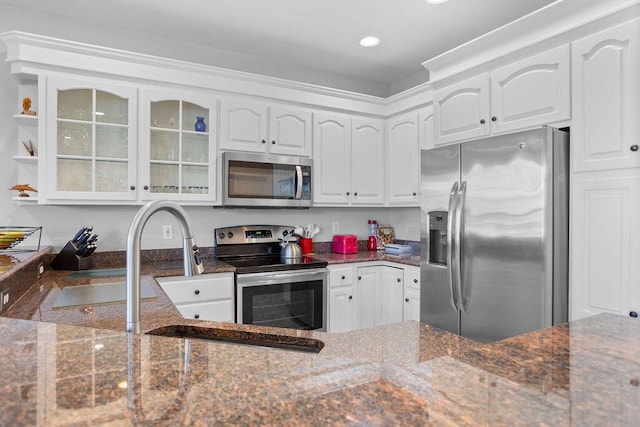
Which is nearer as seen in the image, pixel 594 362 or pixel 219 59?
pixel 594 362

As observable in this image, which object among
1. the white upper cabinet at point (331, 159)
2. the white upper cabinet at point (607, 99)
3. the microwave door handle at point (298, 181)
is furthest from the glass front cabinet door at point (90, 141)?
the white upper cabinet at point (607, 99)

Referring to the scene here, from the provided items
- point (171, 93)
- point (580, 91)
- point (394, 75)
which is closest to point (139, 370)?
point (580, 91)

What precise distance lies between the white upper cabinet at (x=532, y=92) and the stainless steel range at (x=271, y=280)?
1675mm

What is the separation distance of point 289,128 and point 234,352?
8.91 feet

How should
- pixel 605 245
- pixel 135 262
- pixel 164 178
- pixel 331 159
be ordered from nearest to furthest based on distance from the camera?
1. pixel 135 262
2. pixel 605 245
3. pixel 164 178
4. pixel 331 159

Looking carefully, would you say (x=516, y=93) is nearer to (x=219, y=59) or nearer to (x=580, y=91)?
(x=580, y=91)

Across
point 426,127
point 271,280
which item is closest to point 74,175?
point 271,280

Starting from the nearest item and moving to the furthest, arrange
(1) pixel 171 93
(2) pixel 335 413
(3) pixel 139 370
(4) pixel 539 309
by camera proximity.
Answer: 1. (2) pixel 335 413
2. (3) pixel 139 370
3. (4) pixel 539 309
4. (1) pixel 171 93

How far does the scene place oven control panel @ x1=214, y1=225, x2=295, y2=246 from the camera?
3.29 m

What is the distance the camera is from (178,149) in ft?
9.49

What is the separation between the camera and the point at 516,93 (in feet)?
7.72

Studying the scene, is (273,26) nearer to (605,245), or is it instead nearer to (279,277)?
(279,277)

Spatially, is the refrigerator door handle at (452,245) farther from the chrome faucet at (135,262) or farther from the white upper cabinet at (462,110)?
the chrome faucet at (135,262)

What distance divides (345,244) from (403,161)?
3.09ft
